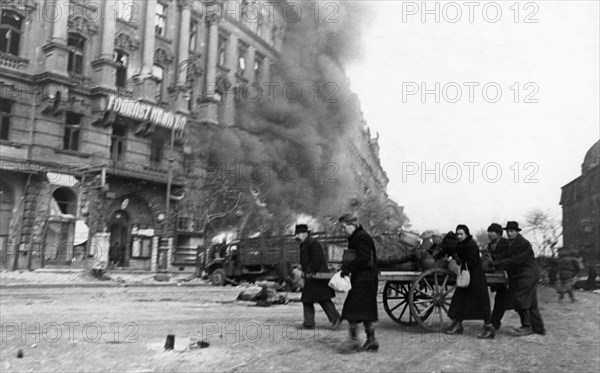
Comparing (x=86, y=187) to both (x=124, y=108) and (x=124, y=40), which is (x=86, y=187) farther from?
(x=124, y=40)

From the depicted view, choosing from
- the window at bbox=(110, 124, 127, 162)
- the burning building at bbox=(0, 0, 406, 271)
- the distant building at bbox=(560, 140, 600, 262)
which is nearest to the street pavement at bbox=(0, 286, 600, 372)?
the burning building at bbox=(0, 0, 406, 271)

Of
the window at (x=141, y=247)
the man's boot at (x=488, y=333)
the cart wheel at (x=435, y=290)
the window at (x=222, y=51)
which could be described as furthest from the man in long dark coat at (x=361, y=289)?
the window at (x=222, y=51)

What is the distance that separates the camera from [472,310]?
7.52m

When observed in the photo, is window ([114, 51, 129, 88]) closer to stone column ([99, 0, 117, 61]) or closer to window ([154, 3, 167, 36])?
stone column ([99, 0, 117, 61])

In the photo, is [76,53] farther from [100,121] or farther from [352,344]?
[352,344]

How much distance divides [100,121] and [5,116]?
4.02 m

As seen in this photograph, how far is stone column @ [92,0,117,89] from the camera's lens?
24828 mm

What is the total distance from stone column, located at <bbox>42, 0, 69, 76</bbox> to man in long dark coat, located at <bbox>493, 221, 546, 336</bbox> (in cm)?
2055

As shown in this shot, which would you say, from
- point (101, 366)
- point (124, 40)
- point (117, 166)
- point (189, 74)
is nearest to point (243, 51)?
point (189, 74)

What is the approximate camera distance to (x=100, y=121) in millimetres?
25031

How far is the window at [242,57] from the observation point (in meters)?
35.5

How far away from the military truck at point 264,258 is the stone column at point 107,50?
10.6 metres

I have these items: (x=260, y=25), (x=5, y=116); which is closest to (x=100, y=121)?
(x=5, y=116)

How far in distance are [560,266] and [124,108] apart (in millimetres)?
19435
